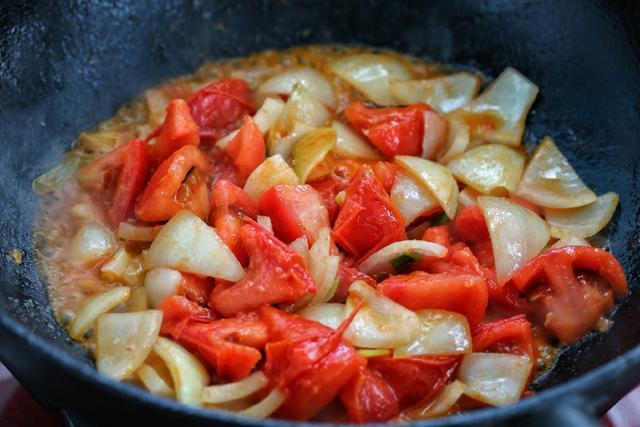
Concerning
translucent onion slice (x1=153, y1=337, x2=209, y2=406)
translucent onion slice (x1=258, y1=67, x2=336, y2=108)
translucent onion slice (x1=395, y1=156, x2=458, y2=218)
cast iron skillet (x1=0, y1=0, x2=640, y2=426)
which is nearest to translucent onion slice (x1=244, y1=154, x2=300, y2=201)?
translucent onion slice (x1=395, y1=156, x2=458, y2=218)

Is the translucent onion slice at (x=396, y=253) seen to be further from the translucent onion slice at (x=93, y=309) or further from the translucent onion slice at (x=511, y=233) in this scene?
the translucent onion slice at (x=93, y=309)

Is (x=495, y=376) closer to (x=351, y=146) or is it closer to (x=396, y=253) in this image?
(x=396, y=253)

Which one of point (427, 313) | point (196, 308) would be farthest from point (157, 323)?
point (427, 313)

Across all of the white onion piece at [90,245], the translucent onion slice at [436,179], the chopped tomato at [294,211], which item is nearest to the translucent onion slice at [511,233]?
the translucent onion slice at [436,179]

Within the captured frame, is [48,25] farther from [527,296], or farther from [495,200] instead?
[527,296]

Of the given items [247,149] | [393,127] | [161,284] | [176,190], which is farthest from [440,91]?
[161,284]

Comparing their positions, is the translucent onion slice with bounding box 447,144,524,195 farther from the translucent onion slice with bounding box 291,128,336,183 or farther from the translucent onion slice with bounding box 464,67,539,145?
the translucent onion slice with bounding box 291,128,336,183
